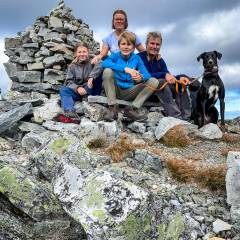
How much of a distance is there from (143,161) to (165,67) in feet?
15.8

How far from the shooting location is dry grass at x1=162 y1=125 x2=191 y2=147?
11.3 m

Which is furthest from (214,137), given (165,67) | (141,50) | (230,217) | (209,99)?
(230,217)

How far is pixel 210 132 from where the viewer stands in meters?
12.2

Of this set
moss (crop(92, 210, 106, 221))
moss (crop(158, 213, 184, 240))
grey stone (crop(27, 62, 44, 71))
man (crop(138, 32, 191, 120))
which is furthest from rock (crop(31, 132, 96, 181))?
grey stone (crop(27, 62, 44, 71))

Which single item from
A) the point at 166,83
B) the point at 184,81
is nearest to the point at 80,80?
the point at 166,83

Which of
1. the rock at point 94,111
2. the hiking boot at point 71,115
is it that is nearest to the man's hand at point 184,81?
the rock at point 94,111

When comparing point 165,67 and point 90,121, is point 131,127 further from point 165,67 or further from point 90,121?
point 165,67

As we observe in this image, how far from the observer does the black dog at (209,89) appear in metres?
12.9

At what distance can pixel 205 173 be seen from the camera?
8.87 meters

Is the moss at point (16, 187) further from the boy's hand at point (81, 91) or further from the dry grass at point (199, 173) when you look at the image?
the boy's hand at point (81, 91)

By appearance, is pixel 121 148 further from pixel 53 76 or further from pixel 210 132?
pixel 53 76

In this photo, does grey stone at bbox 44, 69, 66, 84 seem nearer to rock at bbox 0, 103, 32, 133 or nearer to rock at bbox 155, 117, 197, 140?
rock at bbox 0, 103, 32, 133

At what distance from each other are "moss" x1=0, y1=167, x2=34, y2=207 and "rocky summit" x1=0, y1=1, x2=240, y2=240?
0.05ft

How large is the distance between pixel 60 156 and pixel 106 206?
193cm
